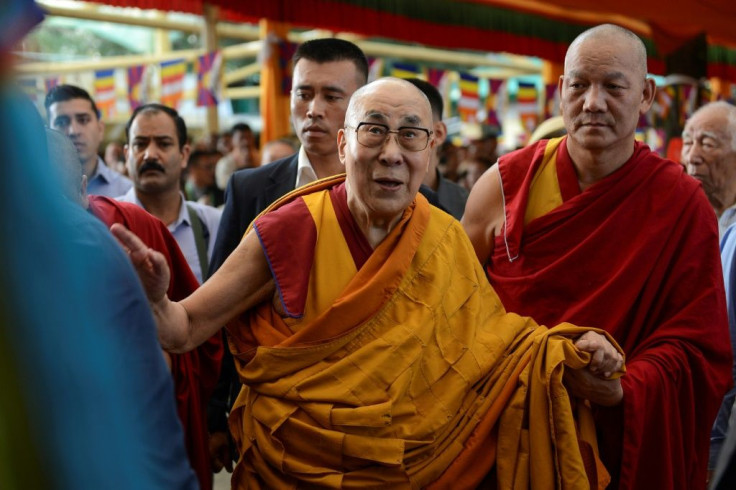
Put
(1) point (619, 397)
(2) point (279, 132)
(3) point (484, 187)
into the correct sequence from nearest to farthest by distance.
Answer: (1) point (619, 397), (3) point (484, 187), (2) point (279, 132)

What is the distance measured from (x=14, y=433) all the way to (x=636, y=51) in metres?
2.00

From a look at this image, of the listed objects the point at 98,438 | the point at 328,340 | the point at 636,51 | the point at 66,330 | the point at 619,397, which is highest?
the point at 636,51

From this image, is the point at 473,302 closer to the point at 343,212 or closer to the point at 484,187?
the point at 343,212

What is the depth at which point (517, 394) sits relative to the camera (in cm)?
195

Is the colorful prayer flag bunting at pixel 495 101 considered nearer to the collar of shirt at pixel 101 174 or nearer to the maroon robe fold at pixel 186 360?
the collar of shirt at pixel 101 174

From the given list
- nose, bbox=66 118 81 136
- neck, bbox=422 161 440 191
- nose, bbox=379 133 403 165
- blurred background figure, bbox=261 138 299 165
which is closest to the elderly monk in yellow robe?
nose, bbox=379 133 403 165

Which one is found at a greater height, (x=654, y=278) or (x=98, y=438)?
(x=98, y=438)

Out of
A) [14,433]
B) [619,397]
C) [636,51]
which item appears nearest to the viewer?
[14,433]

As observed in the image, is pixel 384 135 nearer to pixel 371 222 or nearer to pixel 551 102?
pixel 371 222

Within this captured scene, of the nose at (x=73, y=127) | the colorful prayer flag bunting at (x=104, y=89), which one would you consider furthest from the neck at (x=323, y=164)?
the colorful prayer flag bunting at (x=104, y=89)

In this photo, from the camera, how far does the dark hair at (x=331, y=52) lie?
8.92 ft

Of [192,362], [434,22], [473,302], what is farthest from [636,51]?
[434,22]

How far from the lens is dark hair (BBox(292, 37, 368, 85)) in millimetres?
2719

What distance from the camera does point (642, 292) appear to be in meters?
2.25
